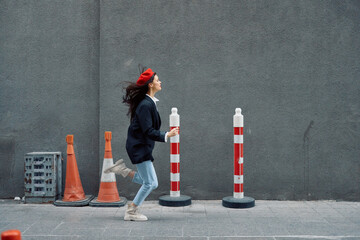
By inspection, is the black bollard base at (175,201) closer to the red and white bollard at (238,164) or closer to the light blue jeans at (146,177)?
the red and white bollard at (238,164)

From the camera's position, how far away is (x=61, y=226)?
5223 millimetres

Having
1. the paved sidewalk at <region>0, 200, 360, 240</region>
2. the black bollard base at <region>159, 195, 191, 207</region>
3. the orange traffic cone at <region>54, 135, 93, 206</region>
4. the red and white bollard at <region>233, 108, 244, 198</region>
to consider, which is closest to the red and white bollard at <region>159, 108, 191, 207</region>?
the black bollard base at <region>159, 195, 191, 207</region>

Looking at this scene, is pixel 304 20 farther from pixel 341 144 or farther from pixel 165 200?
pixel 165 200

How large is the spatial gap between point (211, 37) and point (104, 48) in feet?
5.81

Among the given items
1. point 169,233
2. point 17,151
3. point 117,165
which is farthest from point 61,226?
point 17,151

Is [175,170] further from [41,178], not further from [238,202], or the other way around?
[41,178]

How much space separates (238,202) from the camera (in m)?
6.20

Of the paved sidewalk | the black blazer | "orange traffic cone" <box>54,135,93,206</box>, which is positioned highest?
the black blazer

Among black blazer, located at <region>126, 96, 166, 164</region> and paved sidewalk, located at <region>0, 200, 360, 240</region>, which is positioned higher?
black blazer, located at <region>126, 96, 166, 164</region>

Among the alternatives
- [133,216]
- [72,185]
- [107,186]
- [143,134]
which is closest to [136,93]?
[143,134]

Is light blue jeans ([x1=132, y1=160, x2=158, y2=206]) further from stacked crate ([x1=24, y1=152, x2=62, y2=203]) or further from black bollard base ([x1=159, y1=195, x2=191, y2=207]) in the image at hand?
stacked crate ([x1=24, y1=152, x2=62, y2=203])

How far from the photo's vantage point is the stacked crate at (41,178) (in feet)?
21.8

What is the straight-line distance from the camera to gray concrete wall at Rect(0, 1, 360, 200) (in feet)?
22.2

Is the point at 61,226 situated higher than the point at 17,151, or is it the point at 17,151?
the point at 17,151
